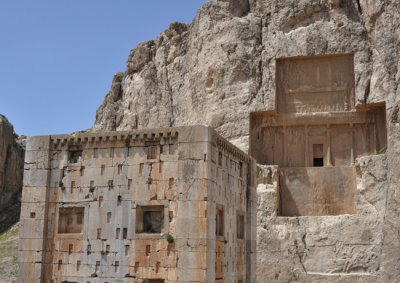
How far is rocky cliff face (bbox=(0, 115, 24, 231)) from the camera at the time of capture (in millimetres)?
41750

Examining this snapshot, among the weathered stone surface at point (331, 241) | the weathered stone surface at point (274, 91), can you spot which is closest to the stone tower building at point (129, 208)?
the weathered stone surface at point (331, 241)

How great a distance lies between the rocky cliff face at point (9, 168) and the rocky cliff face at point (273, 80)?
28.2ft

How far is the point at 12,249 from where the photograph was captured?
3294 cm

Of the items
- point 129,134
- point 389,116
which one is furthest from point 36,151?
point 389,116

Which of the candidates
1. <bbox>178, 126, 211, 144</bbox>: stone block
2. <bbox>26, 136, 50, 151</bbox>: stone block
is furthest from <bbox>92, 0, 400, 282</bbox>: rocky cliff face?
<bbox>26, 136, 50, 151</bbox>: stone block

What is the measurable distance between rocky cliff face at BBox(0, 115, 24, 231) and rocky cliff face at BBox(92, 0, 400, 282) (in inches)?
338

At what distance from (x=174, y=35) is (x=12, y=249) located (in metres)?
19.9

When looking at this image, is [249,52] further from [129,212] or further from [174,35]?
[129,212]

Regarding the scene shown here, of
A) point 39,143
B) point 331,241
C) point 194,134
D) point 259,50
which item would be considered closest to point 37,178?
point 39,143

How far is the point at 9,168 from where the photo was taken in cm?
4278

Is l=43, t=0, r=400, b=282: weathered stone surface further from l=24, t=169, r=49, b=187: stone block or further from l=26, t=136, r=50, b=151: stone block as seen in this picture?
l=26, t=136, r=50, b=151: stone block

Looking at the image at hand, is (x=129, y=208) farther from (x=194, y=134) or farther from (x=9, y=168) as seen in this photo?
(x=9, y=168)

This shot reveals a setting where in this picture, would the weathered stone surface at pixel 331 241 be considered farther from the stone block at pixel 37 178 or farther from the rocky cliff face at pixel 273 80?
the stone block at pixel 37 178

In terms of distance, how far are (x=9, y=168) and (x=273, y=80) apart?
2144 centimetres
